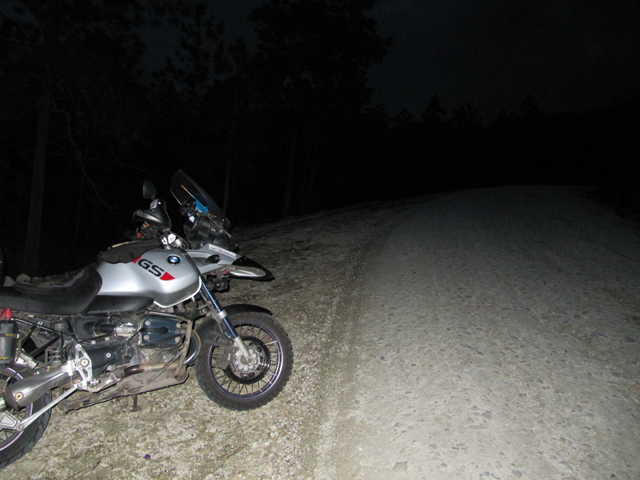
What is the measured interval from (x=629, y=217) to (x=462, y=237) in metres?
7.38

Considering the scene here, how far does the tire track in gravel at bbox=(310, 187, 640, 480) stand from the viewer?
9.28ft

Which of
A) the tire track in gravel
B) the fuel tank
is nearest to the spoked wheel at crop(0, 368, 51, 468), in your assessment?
the fuel tank

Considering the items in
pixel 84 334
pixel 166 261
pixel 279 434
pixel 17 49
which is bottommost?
pixel 279 434

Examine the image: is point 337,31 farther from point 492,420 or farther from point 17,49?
point 492,420

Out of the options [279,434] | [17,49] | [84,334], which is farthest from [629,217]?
[17,49]

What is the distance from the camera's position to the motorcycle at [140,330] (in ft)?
9.05

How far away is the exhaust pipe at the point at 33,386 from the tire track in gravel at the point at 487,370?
1.92m

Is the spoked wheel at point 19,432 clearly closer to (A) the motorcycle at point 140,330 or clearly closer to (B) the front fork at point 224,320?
(A) the motorcycle at point 140,330

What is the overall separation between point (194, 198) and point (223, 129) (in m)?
18.7

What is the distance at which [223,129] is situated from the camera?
20.8 meters

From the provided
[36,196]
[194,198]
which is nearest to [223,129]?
[36,196]

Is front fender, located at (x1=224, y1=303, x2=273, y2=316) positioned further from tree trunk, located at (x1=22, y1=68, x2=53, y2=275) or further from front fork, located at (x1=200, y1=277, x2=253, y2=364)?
tree trunk, located at (x1=22, y1=68, x2=53, y2=275)

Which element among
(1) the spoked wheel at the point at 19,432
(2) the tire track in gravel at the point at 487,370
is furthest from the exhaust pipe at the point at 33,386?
(2) the tire track in gravel at the point at 487,370

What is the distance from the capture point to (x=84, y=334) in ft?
9.59
